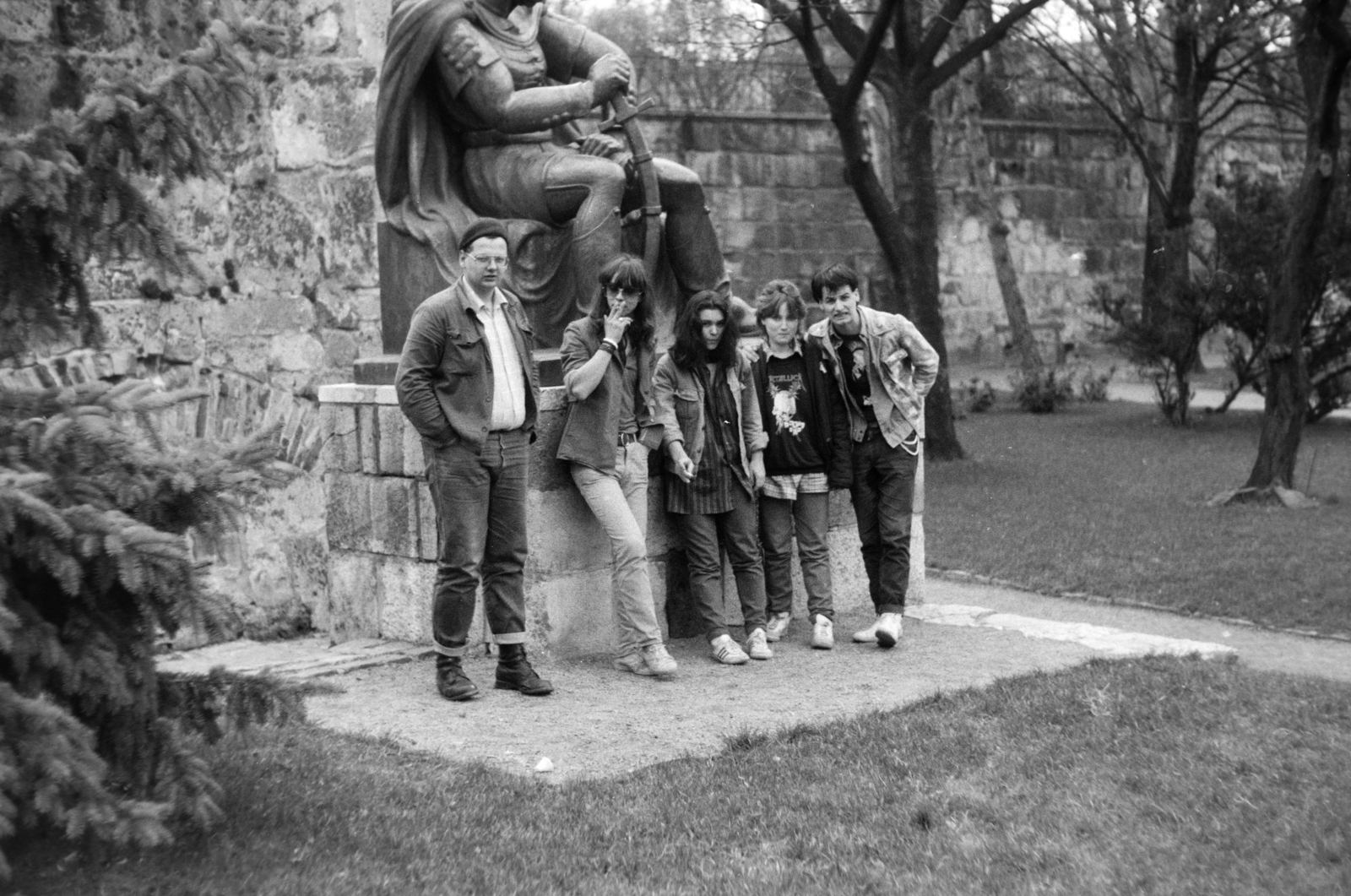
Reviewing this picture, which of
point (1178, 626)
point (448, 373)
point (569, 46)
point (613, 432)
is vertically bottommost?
point (1178, 626)

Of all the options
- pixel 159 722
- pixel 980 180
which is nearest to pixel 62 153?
pixel 159 722

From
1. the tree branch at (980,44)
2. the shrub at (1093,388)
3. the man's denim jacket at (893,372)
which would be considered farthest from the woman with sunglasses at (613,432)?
the shrub at (1093,388)

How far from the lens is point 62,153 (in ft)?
12.1

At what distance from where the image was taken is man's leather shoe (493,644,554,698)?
6375 mm

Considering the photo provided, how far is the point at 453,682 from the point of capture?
6324 mm

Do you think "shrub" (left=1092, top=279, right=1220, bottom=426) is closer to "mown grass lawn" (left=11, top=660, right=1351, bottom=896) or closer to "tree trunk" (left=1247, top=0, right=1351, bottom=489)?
"tree trunk" (left=1247, top=0, right=1351, bottom=489)

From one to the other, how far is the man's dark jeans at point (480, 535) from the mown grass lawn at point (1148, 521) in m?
4.21

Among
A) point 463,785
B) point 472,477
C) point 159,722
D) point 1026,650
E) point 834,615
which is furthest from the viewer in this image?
point 834,615

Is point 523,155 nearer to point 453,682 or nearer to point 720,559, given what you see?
point 720,559

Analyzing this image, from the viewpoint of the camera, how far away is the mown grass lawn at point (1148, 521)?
9.55 m

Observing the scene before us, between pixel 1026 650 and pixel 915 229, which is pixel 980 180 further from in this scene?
pixel 1026 650

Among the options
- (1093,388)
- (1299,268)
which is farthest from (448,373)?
(1093,388)

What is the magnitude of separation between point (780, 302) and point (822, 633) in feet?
4.69

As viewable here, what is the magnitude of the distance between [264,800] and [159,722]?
89 centimetres
